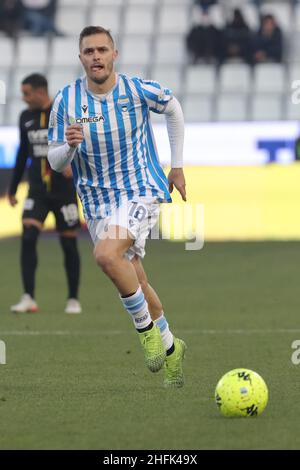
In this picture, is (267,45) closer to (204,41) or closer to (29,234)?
(204,41)

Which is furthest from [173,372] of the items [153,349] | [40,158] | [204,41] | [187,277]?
[204,41]

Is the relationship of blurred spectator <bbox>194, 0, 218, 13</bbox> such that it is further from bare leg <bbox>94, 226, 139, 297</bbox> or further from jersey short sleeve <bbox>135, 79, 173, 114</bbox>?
bare leg <bbox>94, 226, 139, 297</bbox>

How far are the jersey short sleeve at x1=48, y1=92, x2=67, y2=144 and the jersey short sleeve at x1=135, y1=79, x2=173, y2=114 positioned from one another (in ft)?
1.54

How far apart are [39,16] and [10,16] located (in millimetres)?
916

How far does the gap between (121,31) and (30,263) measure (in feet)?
48.1

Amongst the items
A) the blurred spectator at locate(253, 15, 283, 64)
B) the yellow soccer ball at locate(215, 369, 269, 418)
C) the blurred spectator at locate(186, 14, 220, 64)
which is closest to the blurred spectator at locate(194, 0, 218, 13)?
the blurred spectator at locate(186, 14, 220, 64)

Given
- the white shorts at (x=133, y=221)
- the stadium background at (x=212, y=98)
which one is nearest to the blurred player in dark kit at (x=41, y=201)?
the white shorts at (x=133, y=221)

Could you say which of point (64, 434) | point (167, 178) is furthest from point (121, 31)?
point (64, 434)

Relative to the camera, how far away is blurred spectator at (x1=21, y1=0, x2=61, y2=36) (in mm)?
26000

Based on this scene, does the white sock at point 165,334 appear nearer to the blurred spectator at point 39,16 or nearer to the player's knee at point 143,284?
the player's knee at point 143,284

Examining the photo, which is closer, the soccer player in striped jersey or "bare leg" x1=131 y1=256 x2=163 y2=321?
Result: the soccer player in striped jersey

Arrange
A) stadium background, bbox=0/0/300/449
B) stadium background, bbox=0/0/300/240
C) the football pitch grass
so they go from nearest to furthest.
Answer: the football pitch grass, stadium background, bbox=0/0/300/449, stadium background, bbox=0/0/300/240

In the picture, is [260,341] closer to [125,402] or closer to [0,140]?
[125,402]

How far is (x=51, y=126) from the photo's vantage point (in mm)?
7352
